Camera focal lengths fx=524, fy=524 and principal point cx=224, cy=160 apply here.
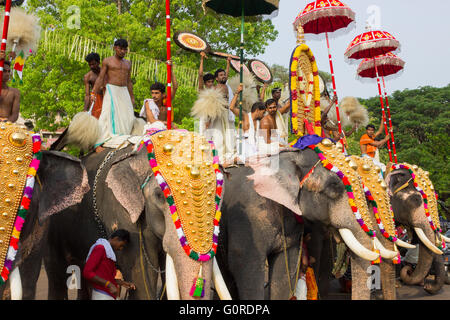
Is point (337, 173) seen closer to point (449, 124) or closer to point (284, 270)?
point (284, 270)

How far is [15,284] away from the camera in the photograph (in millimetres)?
4238

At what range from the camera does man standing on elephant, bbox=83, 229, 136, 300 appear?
5.27 meters

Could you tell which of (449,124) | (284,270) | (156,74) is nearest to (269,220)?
(284,270)

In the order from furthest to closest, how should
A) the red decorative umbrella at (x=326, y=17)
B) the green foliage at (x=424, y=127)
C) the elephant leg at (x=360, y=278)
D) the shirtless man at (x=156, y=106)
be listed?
the green foliage at (x=424, y=127), the red decorative umbrella at (x=326, y=17), the shirtless man at (x=156, y=106), the elephant leg at (x=360, y=278)

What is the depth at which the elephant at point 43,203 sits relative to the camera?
4551 mm

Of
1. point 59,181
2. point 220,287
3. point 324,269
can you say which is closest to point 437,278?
point 324,269

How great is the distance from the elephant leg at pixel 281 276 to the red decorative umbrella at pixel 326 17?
173 inches

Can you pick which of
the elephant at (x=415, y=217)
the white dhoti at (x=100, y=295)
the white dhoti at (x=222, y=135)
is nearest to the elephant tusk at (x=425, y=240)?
the elephant at (x=415, y=217)

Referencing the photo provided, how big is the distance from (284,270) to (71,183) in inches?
104

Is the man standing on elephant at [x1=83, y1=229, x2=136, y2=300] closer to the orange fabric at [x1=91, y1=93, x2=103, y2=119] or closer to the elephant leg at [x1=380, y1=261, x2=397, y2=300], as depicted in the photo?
the orange fabric at [x1=91, y1=93, x2=103, y2=119]

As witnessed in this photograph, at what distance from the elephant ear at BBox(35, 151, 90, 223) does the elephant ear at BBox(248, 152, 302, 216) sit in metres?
1.99

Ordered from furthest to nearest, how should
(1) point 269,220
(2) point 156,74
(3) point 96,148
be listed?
(2) point 156,74, (3) point 96,148, (1) point 269,220

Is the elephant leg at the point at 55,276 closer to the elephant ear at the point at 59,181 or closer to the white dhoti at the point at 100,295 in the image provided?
the white dhoti at the point at 100,295
